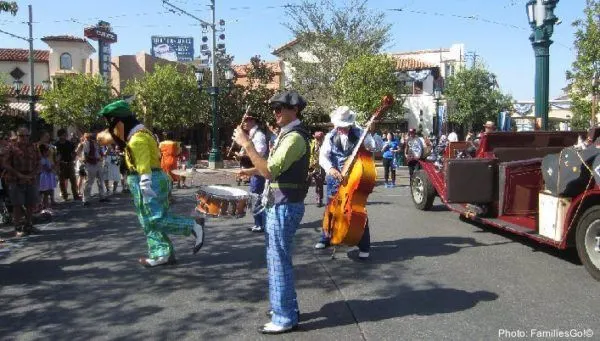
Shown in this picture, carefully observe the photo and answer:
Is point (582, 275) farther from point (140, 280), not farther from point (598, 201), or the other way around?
point (140, 280)

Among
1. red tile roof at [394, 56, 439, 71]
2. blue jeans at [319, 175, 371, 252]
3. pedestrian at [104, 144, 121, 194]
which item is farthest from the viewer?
red tile roof at [394, 56, 439, 71]

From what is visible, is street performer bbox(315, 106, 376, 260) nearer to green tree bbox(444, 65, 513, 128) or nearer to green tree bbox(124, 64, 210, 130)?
green tree bbox(124, 64, 210, 130)

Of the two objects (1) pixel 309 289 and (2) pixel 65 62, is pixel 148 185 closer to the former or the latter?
(1) pixel 309 289

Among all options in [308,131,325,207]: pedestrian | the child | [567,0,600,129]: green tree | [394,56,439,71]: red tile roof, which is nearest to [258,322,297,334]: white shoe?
[308,131,325,207]: pedestrian

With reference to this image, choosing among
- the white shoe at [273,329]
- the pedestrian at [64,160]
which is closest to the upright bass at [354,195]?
the white shoe at [273,329]

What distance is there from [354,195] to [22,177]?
507 cm

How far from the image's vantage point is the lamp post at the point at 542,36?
10242 millimetres

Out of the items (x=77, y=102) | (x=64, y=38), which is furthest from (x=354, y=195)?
(x=64, y=38)

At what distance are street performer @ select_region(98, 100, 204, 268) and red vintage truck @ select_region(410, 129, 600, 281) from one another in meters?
3.59

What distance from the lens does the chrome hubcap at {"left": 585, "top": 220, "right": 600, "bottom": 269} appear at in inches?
207

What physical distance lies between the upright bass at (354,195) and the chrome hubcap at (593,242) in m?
2.13

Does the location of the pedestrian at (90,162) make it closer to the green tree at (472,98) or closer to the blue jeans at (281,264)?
the blue jeans at (281,264)

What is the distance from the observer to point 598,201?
5.40 meters

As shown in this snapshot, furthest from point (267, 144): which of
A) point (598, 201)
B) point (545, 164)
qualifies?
point (598, 201)
